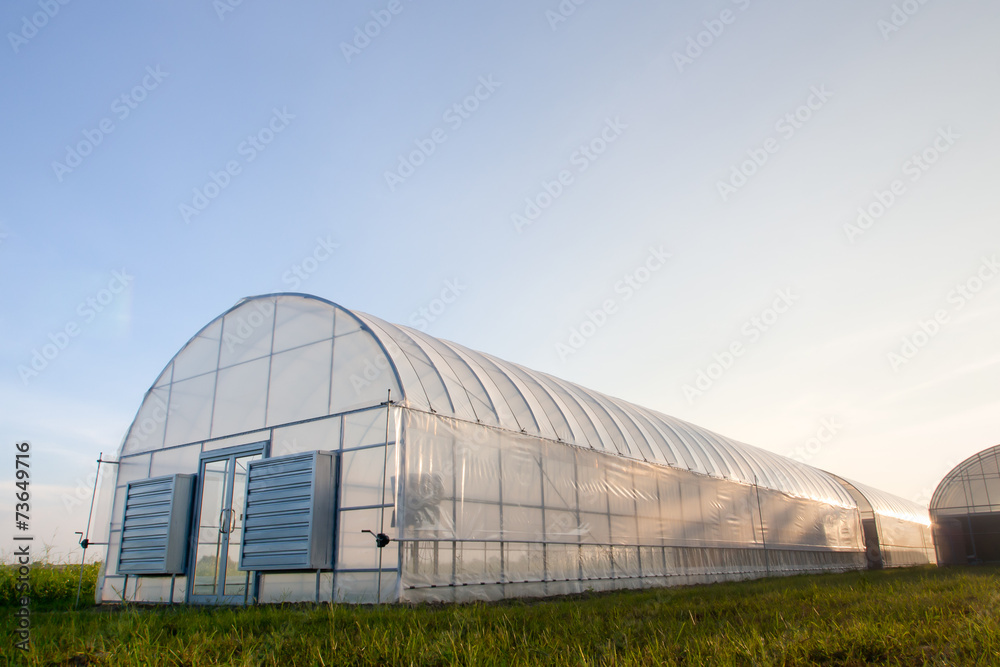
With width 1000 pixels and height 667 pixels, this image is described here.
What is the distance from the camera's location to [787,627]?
21.8ft

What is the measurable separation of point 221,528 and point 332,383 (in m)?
3.78

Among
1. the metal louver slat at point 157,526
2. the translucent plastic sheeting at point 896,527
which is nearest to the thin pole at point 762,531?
the translucent plastic sheeting at point 896,527

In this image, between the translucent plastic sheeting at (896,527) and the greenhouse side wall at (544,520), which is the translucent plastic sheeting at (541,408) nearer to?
the greenhouse side wall at (544,520)

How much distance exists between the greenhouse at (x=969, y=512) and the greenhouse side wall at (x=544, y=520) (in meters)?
22.6

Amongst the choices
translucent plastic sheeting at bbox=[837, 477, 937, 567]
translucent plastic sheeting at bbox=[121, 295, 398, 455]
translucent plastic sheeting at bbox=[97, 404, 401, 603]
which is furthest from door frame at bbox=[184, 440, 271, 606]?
translucent plastic sheeting at bbox=[837, 477, 937, 567]

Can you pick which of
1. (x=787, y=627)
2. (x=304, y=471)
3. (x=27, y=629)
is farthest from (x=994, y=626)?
(x=304, y=471)

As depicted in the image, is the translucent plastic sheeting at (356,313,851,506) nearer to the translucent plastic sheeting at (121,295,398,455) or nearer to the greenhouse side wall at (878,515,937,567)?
the translucent plastic sheeting at (121,295,398,455)

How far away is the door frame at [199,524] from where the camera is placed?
42.8 ft

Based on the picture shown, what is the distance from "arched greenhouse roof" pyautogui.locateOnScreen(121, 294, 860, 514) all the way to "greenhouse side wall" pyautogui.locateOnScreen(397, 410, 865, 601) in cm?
53

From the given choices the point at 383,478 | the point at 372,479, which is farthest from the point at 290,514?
the point at 383,478

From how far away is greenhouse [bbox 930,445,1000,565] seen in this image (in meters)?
37.0

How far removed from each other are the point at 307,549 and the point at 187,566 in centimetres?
446

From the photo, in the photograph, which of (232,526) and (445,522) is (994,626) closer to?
(445,522)

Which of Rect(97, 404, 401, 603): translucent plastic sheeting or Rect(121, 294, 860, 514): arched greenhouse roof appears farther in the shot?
Rect(121, 294, 860, 514): arched greenhouse roof
